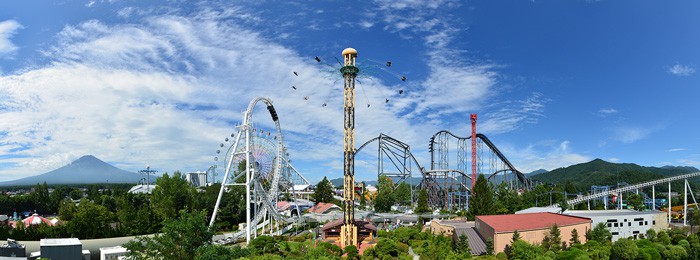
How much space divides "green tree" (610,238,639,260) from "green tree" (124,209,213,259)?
101 ft

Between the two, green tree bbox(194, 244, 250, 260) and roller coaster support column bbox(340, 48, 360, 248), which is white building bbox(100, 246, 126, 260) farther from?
roller coaster support column bbox(340, 48, 360, 248)

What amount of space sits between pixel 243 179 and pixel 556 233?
43.6 meters

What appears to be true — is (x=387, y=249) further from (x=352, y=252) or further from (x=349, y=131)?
(x=349, y=131)

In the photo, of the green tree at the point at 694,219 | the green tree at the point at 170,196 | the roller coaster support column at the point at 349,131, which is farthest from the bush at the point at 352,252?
the green tree at the point at 694,219

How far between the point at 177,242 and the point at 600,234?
34512 mm

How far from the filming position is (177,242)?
23938 millimetres

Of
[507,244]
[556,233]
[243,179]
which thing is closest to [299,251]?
[507,244]

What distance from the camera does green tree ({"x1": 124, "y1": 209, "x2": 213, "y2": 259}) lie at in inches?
926

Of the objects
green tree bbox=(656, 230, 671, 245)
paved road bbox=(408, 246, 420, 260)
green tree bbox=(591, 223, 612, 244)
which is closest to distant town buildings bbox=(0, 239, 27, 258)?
paved road bbox=(408, 246, 420, 260)

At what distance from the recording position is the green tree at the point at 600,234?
3891cm

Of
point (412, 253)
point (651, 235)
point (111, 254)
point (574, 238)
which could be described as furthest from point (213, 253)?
point (651, 235)

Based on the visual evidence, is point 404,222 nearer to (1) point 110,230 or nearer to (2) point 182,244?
(1) point 110,230

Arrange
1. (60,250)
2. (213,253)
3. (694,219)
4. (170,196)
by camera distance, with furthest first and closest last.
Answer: (170,196) < (694,219) < (60,250) < (213,253)

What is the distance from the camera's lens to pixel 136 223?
1970 inches
